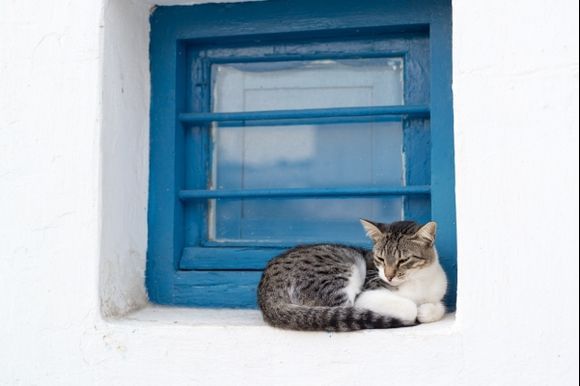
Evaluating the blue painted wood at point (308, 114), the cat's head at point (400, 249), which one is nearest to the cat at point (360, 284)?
the cat's head at point (400, 249)

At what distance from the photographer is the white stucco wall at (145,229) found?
7.53ft

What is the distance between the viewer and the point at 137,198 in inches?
113

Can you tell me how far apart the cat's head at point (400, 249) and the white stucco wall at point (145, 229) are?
0.95 ft

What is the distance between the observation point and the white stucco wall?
90.4 inches

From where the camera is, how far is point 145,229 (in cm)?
292

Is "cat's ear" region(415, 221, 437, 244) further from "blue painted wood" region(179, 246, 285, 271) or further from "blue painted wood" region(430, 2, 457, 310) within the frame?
"blue painted wood" region(179, 246, 285, 271)

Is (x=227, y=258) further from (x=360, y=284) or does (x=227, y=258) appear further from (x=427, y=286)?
(x=427, y=286)

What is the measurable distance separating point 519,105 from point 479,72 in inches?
6.4

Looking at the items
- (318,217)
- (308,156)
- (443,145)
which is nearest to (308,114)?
(308,156)

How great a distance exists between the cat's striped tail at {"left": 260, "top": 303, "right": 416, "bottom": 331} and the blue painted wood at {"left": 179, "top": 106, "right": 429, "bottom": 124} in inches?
30.4

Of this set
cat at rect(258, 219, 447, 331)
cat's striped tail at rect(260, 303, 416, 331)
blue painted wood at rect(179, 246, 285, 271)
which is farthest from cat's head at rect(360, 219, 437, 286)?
blue painted wood at rect(179, 246, 285, 271)

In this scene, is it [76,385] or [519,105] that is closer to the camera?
[519,105]

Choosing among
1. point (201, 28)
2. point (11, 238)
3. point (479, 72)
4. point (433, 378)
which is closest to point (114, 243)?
point (11, 238)

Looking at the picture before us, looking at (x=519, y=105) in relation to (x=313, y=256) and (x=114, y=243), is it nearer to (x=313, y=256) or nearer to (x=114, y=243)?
(x=313, y=256)
